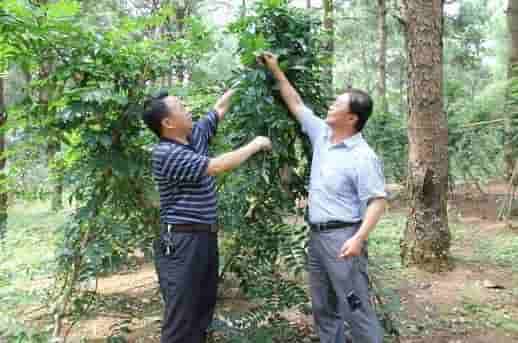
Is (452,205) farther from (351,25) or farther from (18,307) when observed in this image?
(351,25)

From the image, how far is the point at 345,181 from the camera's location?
264 cm

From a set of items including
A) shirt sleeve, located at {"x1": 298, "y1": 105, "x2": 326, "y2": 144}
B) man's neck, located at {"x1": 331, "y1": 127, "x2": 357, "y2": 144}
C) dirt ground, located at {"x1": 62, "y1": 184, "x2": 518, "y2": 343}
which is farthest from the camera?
dirt ground, located at {"x1": 62, "y1": 184, "x2": 518, "y2": 343}

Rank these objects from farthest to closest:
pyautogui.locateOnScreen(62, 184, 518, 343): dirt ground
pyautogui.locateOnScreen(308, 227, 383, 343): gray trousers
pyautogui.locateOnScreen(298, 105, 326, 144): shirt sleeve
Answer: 1. pyautogui.locateOnScreen(62, 184, 518, 343): dirt ground
2. pyautogui.locateOnScreen(298, 105, 326, 144): shirt sleeve
3. pyautogui.locateOnScreen(308, 227, 383, 343): gray trousers

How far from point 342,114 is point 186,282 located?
4.48 ft

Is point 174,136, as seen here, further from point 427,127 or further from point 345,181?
point 427,127

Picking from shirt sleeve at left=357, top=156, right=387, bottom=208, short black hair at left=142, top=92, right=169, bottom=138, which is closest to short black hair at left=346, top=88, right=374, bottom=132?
shirt sleeve at left=357, top=156, right=387, bottom=208

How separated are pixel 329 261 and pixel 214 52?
5.95 feet

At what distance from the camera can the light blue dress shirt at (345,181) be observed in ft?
8.41

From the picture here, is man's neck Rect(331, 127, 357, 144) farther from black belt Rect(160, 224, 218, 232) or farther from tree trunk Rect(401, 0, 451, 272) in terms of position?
tree trunk Rect(401, 0, 451, 272)

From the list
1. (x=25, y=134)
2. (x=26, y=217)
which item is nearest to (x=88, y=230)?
(x=25, y=134)

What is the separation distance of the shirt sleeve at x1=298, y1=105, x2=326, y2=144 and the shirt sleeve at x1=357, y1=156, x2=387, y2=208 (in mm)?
434

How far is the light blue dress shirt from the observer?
2.56 m

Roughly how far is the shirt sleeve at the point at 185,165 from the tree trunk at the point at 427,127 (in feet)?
A: 11.2

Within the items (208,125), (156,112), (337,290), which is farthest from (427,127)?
(156,112)
